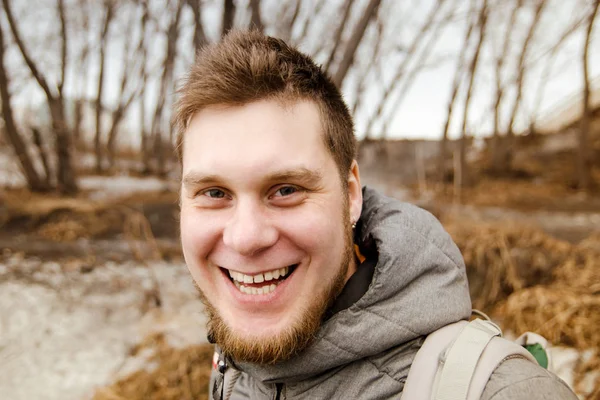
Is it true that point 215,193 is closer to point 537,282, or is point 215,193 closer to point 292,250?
point 292,250

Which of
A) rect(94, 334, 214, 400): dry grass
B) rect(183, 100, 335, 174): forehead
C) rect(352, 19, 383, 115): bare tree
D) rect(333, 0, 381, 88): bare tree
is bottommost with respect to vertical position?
rect(94, 334, 214, 400): dry grass

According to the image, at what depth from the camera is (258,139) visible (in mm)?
1229

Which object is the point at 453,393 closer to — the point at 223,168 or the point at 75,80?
the point at 223,168

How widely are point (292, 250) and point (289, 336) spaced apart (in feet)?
0.86

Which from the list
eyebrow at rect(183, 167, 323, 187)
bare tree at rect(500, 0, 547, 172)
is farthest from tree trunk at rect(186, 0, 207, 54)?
bare tree at rect(500, 0, 547, 172)

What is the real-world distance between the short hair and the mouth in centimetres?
38

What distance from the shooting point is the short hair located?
129cm

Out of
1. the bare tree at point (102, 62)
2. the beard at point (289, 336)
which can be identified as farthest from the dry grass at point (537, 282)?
the bare tree at point (102, 62)

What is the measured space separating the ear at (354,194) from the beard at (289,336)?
0.52 feet

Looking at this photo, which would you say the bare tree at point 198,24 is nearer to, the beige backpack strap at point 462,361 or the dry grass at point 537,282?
the beige backpack strap at point 462,361

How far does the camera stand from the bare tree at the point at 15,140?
8.41 meters

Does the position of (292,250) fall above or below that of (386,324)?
above

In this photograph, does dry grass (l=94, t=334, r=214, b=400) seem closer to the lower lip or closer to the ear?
the lower lip

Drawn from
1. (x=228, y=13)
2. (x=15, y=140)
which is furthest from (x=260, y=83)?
(x=15, y=140)
